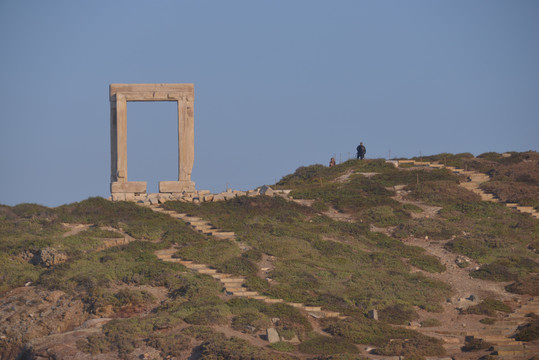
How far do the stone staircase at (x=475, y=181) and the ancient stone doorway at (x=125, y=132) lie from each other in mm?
17748

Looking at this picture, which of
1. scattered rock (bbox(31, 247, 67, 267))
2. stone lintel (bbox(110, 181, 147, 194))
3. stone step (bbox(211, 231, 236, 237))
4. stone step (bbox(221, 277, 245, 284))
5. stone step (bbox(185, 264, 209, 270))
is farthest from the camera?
stone lintel (bbox(110, 181, 147, 194))

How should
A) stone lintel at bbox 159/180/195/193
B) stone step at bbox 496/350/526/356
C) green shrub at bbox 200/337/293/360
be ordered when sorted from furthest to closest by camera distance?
stone lintel at bbox 159/180/195/193 < stone step at bbox 496/350/526/356 < green shrub at bbox 200/337/293/360

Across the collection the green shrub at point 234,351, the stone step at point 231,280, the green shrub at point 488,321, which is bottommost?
the green shrub at point 488,321

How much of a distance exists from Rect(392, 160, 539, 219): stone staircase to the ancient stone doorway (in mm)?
17748

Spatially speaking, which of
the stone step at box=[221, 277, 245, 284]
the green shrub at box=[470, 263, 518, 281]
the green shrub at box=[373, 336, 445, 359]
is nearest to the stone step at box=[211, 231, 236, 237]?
the stone step at box=[221, 277, 245, 284]

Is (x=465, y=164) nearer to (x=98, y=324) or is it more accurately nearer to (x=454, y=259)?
(x=454, y=259)

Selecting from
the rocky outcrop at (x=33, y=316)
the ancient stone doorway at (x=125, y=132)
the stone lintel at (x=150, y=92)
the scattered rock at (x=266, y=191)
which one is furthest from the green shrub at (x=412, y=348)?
the stone lintel at (x=150, y=92)

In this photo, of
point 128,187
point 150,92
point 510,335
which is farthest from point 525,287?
point 150,92

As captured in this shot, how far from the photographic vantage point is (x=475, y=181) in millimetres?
47625

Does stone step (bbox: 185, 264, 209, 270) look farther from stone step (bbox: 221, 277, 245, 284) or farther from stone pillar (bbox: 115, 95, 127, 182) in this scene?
stone pillar (bbox: 115, 95, 127, 182)

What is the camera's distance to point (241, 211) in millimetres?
38938

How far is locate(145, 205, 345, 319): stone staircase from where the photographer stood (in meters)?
25.7

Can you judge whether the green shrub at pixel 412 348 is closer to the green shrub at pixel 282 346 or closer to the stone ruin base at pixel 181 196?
the green shrub at pixel 282 346

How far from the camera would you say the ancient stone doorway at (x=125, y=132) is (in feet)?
135
